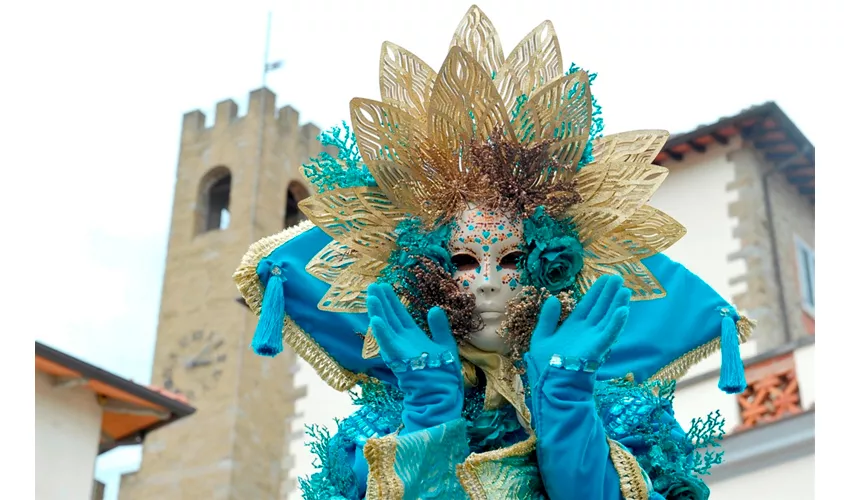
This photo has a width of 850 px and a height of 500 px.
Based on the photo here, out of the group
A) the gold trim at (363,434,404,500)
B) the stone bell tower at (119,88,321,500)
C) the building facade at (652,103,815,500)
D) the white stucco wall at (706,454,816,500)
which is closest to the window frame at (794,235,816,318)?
the building facade at (652,103,815,500)

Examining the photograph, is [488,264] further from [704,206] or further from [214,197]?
[214,197]

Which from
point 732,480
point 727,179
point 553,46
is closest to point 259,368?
point 727,179

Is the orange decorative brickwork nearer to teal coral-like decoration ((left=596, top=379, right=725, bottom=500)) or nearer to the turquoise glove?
teal coral-like decoration ((left=596, top=379, right=725, bottom=500))

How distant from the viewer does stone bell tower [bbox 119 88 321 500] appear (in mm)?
24250

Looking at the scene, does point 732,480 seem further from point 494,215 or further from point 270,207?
point 270,207

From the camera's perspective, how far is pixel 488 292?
413 centimetres

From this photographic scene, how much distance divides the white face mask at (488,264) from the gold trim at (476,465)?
1.00 feet

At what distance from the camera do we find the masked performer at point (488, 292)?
12.9ft

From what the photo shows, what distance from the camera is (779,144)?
15.3 m

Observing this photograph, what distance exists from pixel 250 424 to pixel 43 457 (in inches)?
493

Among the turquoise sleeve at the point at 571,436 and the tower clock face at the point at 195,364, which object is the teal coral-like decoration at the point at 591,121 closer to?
the turquoise sleeve at the point at 571,436

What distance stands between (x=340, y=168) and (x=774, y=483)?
796 cm

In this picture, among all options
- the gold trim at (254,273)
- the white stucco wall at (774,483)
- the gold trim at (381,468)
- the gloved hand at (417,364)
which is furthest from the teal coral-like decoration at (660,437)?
the white stucco wall at (774,483)

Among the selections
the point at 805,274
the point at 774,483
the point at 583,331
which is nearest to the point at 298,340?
the point at 583,331
